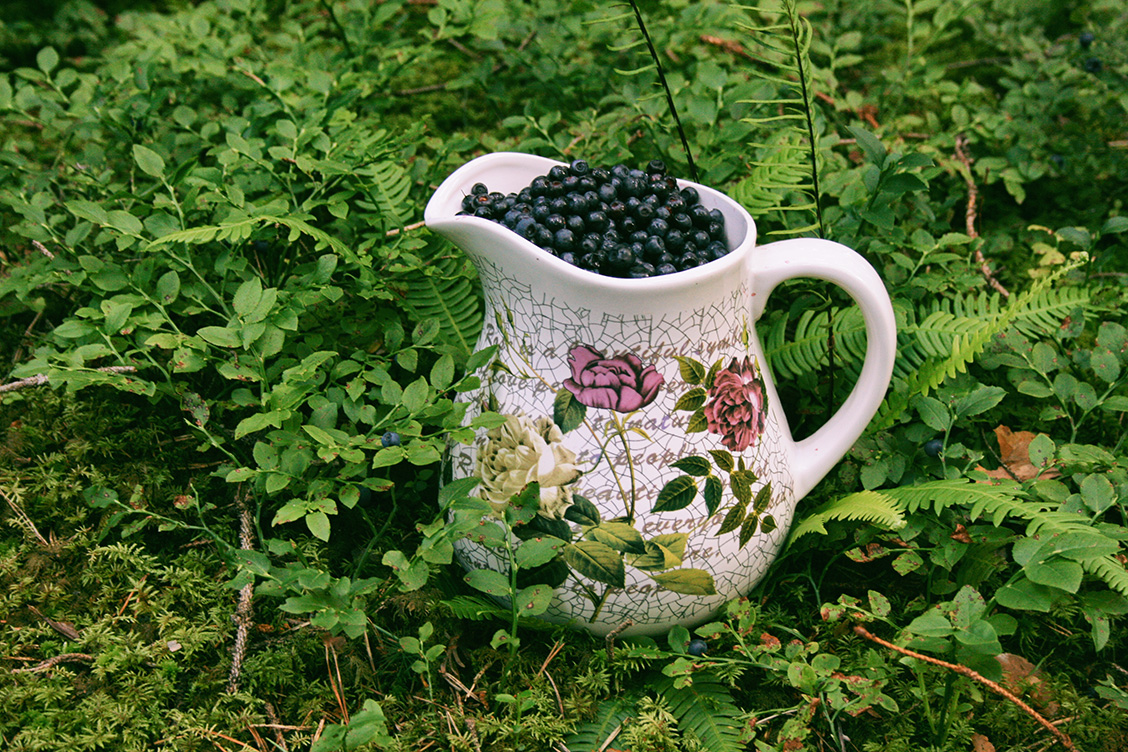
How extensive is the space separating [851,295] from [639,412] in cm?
41

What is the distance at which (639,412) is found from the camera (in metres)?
1.30

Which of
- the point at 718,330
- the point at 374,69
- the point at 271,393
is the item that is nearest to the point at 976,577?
the point at 718,330

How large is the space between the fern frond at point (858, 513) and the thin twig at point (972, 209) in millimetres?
781

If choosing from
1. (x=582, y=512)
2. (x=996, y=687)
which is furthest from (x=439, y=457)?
(x=996, y=687)

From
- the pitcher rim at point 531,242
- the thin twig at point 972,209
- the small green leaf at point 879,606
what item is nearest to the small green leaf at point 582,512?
the pitcher rim at point 531,242

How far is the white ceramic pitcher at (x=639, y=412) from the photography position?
1258 millimetres

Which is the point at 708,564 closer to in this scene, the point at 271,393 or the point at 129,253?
the point at 271,393

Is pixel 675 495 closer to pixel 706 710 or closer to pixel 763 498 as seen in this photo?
pixel 763 498

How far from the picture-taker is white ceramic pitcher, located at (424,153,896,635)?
1.26 m

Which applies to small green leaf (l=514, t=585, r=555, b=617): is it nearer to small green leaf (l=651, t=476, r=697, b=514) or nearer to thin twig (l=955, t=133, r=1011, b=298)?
small green leaf (l=651, t=476, r=697, b=514)

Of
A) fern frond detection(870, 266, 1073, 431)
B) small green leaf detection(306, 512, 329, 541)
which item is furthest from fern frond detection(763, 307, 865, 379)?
small green leaf detection(306, 512, 329, 541)

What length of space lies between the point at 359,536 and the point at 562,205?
77 centimetres

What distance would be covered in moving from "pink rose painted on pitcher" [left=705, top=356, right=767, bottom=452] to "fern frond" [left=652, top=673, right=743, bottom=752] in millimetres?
392

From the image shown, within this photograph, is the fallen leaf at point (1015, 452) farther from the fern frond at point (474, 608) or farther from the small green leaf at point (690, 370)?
the fern frond at point (474, 608)
